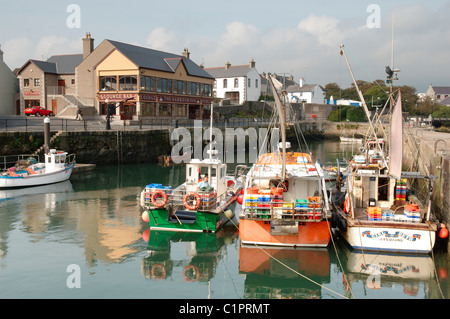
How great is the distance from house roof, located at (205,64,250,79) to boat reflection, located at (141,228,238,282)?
61214mm

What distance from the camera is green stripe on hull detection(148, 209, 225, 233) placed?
16688mm

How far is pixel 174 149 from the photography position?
1612 inches

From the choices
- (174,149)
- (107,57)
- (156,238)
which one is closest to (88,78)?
(107,57)

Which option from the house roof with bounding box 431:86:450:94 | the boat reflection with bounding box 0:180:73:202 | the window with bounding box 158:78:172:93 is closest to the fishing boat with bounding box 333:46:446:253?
the boat reflection with bounding box 0:180:73:202

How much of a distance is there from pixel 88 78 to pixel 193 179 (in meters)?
35.1

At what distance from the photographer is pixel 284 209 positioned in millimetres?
14250

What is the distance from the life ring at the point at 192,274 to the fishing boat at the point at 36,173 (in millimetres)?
15542

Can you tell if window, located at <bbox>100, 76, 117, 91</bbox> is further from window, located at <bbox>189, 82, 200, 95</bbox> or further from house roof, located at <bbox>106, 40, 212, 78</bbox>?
window, located at <bbox>189, 82, 200, 95</bbox>

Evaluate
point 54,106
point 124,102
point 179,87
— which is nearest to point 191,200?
point 124,102

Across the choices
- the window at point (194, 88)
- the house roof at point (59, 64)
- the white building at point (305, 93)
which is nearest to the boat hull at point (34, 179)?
the window at point (194, 88)

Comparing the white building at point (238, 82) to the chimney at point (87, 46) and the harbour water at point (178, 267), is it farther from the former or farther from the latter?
the harbour water at point (178, 267)

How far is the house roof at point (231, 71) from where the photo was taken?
76456mm

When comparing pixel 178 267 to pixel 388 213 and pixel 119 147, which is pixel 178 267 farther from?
pixel 119 147
